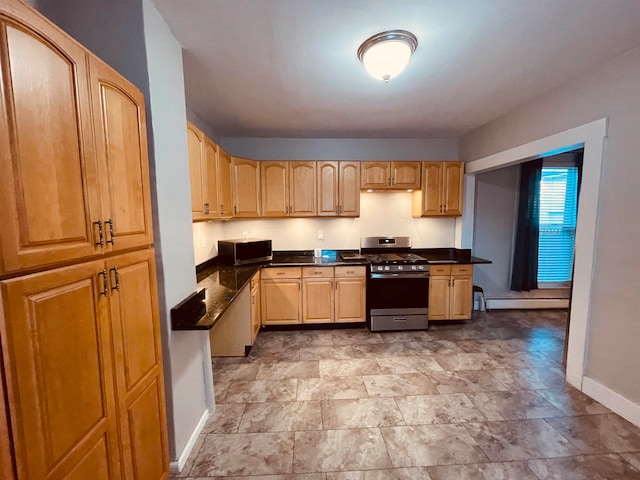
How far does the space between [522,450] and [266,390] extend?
184cm

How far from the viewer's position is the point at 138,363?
1.24 metres

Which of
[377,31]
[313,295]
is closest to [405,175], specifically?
[313,295]

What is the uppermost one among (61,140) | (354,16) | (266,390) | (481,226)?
(354,16)

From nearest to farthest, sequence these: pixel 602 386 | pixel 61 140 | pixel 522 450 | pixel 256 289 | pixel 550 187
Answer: pixel 61 140, pixel 522 450, pixel 602 386, pixel 256 289, pixel 550 187

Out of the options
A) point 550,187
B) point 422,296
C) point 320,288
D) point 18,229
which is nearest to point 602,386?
point 422,296

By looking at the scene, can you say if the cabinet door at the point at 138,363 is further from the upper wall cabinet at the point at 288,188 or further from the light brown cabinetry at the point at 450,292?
the light brown cabinetry at the point at 450,292

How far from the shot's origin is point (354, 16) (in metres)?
1.51

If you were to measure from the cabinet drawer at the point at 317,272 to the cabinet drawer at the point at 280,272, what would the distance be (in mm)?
77

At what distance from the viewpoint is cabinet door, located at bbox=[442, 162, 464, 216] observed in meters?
3.76

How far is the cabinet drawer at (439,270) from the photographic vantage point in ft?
11.6

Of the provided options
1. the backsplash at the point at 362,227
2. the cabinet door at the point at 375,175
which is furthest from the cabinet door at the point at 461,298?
the cabinet door at the point at 375,175

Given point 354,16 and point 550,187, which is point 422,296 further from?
point 354,16

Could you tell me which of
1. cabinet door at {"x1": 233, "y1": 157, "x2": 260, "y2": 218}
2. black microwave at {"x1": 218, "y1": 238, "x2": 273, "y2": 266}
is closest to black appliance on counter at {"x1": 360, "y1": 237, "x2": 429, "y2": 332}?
black microwave at {"x1": 218, "y1": 238, "x2": 273, "y2": 266}

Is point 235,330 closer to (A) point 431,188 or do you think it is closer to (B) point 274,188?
(B) point 274,188
